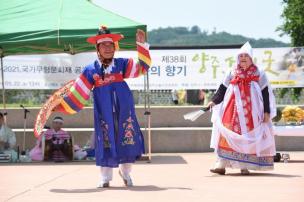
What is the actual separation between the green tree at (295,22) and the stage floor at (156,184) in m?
27.0

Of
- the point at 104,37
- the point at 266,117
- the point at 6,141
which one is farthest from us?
the point at 6,141

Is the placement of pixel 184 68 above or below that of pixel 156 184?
above

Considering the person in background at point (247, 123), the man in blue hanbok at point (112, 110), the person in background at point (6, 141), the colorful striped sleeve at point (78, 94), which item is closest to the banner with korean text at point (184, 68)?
the person in background at point (6, 141)

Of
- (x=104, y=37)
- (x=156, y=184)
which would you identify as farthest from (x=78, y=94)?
(x=156, y=184)

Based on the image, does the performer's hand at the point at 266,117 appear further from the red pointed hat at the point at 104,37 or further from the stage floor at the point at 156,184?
the red pointed hat at the point at 104,37

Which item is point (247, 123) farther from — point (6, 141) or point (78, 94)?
point (6, 141)

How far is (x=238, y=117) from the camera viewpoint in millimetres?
10680

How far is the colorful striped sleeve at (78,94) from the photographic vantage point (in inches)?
370

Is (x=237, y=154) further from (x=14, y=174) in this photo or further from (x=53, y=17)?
(x=53, y=17)

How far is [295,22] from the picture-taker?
39656mm

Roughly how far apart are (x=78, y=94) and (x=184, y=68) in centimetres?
852

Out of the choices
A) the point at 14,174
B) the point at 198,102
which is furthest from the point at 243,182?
the point at 198,102

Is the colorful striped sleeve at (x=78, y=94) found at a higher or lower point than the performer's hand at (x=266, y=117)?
higher

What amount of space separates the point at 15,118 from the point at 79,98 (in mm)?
7645
